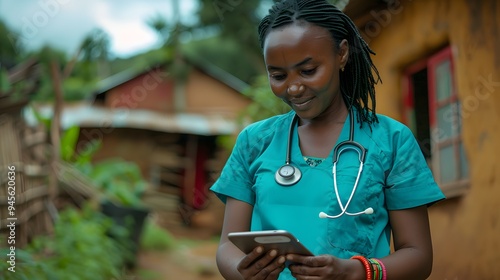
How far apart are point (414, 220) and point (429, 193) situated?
8 centimetres

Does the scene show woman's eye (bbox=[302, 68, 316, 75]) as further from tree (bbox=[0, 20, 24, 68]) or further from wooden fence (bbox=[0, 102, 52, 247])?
tree (bbox=[0, 20, 24, 68])

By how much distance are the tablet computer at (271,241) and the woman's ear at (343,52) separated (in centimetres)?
53

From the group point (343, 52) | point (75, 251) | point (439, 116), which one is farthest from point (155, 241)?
point (343, 52)

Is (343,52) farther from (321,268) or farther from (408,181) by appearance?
(321,268)

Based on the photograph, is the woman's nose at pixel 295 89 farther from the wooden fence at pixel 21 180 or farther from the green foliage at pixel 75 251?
the wooden fence at pixel 21 180

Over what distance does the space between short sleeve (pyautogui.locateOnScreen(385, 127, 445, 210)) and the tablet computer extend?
0.29 meters

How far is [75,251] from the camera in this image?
21.0ft

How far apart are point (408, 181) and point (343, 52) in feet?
1.24

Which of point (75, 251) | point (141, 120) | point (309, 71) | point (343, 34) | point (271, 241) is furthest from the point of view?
point (141, 120)

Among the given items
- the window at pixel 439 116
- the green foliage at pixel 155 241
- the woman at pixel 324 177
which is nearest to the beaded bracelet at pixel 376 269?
the woman at pixel 324 177

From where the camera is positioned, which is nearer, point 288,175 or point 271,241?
point 271,241

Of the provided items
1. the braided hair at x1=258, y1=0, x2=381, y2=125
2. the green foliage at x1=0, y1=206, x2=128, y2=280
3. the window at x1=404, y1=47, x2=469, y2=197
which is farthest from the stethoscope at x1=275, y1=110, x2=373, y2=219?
the window at x1=404, y1=47, x2=469, y2=197

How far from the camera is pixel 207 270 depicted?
10867 mm

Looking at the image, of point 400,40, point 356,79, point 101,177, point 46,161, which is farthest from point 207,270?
point 356,79
